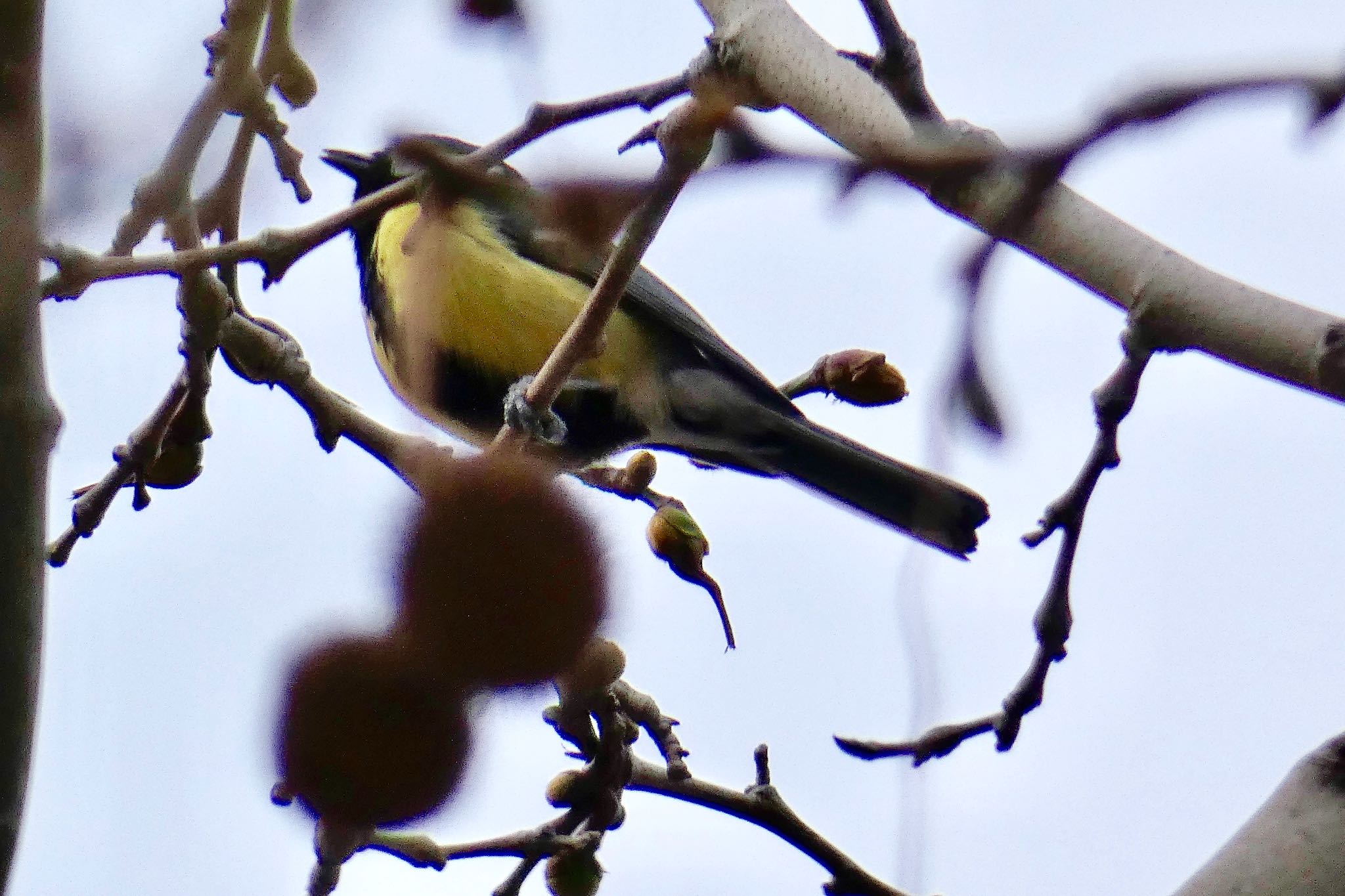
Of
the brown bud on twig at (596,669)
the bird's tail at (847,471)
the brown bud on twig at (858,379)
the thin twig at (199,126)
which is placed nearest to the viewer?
the thin twig at (199,126)

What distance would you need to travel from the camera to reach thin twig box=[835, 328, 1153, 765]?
150 cm

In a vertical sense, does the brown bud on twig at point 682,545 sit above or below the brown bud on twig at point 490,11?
below

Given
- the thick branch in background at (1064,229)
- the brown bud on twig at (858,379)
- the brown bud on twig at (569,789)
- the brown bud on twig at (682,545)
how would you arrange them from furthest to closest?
1. the brown bud on twig at (858,379)
2. the brown bud on twig at (682,545)
3. the brown bud on twig at (569,789)
4. the thick branch in background at (1064,229)

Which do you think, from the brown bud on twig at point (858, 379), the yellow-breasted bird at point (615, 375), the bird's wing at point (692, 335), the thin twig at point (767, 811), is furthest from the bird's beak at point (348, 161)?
the thin twig at point (767, 811)

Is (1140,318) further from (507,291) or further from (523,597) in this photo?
(507,291)

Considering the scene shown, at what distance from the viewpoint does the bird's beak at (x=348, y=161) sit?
3.46 meters

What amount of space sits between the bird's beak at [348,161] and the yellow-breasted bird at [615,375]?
24 mm

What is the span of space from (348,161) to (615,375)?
0.91m

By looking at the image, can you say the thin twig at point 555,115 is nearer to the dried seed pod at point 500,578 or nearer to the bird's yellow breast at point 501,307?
the dried seed pod at point 500,578

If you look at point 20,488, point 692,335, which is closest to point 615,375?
point 692,335

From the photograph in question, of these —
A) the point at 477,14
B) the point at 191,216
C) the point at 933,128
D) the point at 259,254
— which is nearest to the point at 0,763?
the point at 259,254

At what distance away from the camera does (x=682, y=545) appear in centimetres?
162

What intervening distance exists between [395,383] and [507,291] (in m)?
0.42

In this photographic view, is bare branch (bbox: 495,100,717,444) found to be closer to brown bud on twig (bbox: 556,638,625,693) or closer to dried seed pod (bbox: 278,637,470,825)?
brown bud on twig (bbox: 556,638,625,693)
